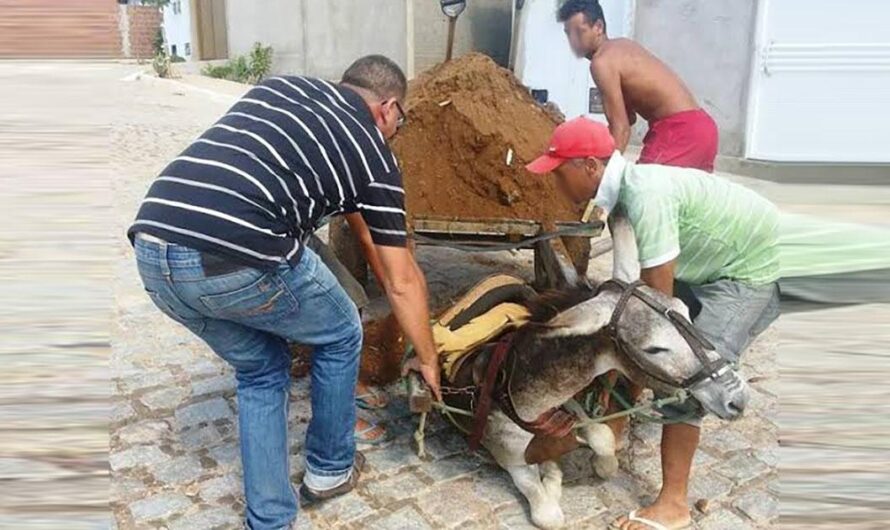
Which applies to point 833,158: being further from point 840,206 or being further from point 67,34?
point 67,34

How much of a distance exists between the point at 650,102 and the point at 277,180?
2.89 metres

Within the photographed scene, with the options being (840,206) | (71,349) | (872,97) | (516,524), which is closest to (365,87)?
(71,349)

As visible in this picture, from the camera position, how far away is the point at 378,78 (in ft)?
10.4

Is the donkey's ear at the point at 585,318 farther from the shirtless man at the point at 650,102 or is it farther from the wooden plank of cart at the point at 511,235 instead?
the shirtless man at the point at 650,102

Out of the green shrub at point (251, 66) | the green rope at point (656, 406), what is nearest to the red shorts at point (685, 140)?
the green rope at point (656, 406)

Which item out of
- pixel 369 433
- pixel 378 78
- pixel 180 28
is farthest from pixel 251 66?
pixel 378 78

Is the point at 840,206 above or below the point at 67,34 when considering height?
below

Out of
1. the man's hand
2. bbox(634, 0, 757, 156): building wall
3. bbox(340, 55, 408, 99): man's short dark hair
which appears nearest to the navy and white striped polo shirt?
bbox(340, 55, 408, 99): man's short dark hair

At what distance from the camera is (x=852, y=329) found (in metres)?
2.65

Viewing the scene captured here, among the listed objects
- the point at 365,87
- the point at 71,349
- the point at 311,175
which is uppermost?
the point at 365,87

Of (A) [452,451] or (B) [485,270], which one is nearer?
(A) [452,451]

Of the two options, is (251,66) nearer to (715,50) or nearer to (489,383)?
(715,50)

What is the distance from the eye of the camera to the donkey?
2.64 metres

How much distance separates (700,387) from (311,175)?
1548mm
